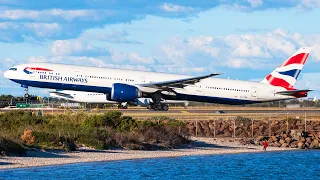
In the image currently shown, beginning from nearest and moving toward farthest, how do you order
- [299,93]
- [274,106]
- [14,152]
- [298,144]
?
[14,152]
[298,144]
[299,93]
[274,106]

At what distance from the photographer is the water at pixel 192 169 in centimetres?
3281

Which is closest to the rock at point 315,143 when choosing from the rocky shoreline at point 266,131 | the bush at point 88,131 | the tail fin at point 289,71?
the rocky shoreline at point 266,131

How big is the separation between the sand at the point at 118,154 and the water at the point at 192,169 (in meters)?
0.86

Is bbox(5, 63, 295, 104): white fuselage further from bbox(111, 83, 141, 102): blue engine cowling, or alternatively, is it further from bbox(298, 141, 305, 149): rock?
bbox(298, 141, 305, 149): rock

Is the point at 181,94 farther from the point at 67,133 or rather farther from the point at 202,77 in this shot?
the point at 67,133

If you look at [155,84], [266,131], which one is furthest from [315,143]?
[155,84]

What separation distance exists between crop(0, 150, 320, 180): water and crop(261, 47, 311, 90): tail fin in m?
21.7

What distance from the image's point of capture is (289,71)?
67625mm

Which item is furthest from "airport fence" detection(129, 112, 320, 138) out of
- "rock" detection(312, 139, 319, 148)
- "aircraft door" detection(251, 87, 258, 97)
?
"rock" detection(312, 139, 319, 148)

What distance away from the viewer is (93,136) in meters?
42.5

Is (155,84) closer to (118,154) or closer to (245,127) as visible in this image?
(245,127)

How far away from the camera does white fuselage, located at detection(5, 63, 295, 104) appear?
59.2 meters

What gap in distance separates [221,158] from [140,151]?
5.03 metres

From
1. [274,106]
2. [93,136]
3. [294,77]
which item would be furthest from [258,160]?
[274,106]
